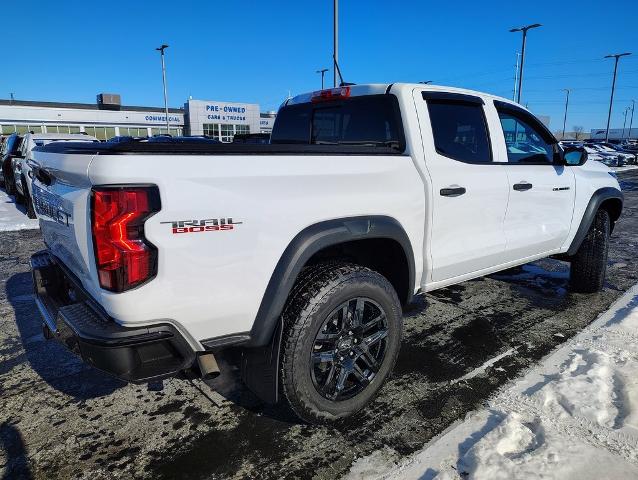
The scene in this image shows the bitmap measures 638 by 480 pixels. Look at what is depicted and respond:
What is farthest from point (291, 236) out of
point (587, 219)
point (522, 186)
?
point (587, 219)

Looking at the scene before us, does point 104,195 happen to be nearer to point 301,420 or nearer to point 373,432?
point 301,420

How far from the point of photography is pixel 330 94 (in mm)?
3594

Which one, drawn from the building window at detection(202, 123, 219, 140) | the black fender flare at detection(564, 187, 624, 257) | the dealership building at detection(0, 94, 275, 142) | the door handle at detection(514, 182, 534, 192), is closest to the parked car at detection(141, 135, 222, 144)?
the door handle at detection(514, 182, 534, 192)

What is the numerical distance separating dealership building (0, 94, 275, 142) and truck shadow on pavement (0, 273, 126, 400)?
134 feet

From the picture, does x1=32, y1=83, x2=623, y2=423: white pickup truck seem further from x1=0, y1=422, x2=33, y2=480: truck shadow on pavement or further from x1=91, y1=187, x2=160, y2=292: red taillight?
x1=0, y1=422, x2=33, y2=480: truck shadow on pavement

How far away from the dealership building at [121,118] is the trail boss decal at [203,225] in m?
43.0

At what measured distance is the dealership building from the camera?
43719mm

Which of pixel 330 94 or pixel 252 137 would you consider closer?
pixel 330 94

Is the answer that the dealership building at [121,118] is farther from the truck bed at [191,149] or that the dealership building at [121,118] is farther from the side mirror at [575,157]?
the truck bed at [191,149]

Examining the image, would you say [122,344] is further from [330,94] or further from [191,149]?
[330,94]

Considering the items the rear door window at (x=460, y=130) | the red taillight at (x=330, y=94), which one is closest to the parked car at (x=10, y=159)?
the red taillight at (x=330, y=94)

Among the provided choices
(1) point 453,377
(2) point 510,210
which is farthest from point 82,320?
(2) point 510,210

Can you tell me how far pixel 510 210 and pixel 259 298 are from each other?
232 cm

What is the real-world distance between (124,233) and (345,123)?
2184 mm
